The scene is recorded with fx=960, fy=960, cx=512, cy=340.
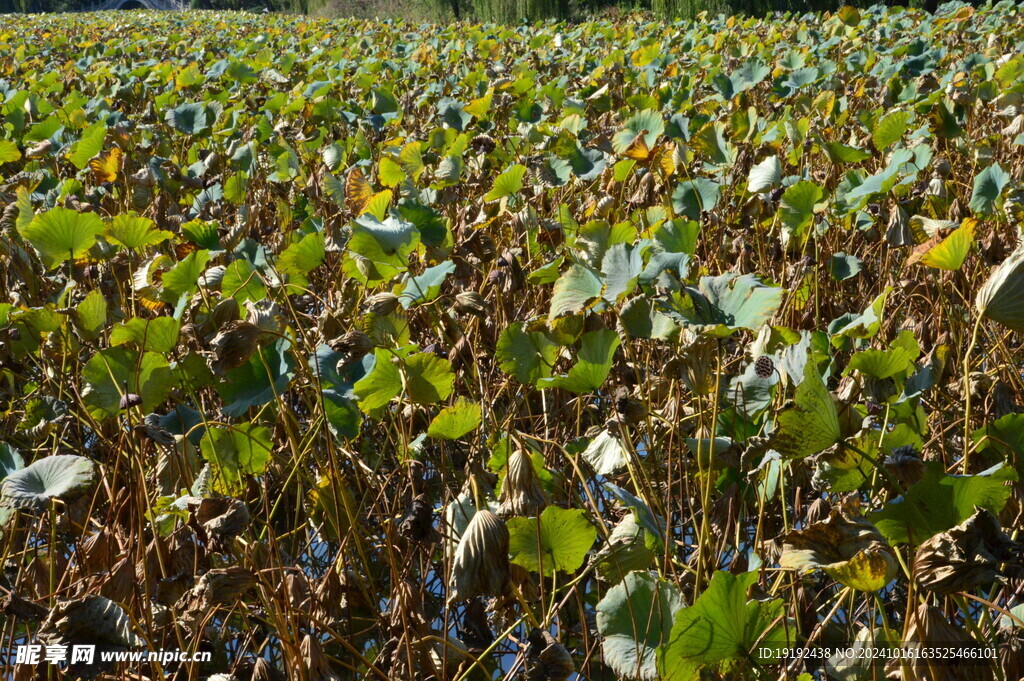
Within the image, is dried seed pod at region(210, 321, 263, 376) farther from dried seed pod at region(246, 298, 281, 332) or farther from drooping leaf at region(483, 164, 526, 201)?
drooping leaf at region(483, 164, 526, 201)

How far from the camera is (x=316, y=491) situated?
1316mm

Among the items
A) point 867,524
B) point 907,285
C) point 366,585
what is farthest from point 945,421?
point 366,585

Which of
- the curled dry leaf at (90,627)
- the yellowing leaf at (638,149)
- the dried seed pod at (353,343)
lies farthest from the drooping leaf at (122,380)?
the yellowing leaf at (638,149)

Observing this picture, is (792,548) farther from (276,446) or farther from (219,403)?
(219,403)

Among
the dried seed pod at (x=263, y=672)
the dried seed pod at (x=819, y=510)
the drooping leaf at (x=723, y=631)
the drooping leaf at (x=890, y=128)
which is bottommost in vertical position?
the dried seed pod at (x=263, y=672)

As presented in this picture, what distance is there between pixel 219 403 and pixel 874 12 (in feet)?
23.3

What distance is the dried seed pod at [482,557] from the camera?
0.96 meters

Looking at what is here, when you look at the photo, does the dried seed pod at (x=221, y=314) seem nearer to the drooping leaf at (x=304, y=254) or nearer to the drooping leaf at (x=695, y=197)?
the drooping leaf at (x=304, y=254)

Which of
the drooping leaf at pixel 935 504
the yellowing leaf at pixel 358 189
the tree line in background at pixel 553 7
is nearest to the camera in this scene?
the drooping leaf at pixel 935 504

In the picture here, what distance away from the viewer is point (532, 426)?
5.16ft

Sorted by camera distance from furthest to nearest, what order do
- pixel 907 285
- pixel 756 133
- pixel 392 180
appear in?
pixel 756 133, pixel 392 180, pixel 907 285

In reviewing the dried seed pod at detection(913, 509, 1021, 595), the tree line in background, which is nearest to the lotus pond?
the dried seed pod at detection(913, 509, 1021, 595)

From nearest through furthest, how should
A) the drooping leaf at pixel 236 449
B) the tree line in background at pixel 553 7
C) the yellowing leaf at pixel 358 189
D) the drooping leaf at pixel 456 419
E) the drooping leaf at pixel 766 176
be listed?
the drooping leaf at pixel 456 419 < the drooping leaf at pixel 236 449 < the drooping leaf at pixel 766 176 < the yellowing leaf at pixel 358 189 < the tree line in background at pixel 553 7

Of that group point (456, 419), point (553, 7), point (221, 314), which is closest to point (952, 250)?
point (456, 419)
